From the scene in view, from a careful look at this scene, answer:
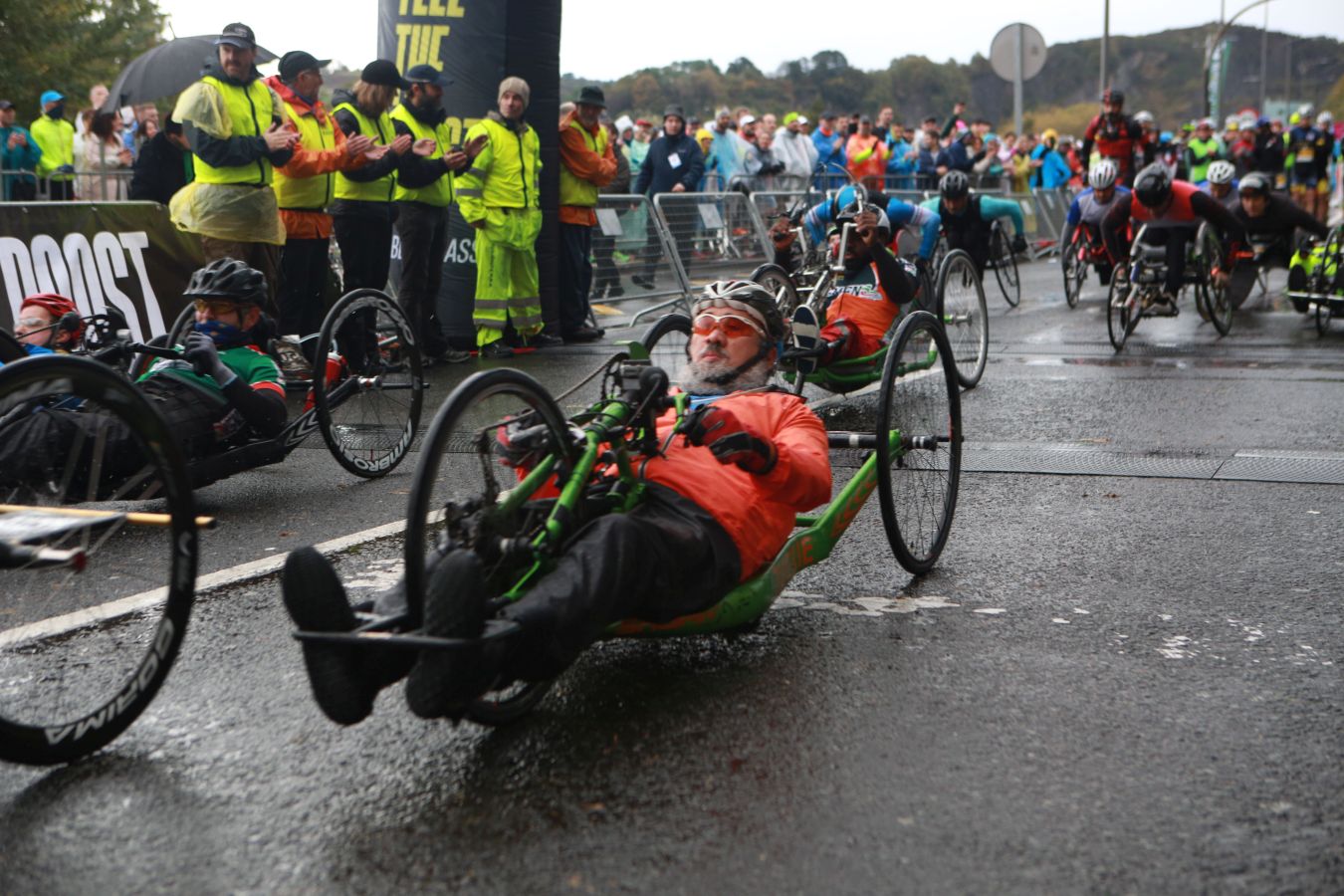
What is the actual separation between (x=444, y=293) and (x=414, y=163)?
1856 millimetres

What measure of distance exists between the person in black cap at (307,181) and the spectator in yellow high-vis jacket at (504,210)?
143 centimetres

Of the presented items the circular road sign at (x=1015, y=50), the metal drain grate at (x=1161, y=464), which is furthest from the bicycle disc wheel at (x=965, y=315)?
the circular road sign at (x=1015, y=50)

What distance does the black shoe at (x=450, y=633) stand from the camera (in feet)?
10.1

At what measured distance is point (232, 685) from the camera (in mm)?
4023

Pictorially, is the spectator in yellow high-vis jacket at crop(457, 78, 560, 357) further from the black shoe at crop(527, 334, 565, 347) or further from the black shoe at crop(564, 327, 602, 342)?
the black shoe at crop(564, 327, 602, 342)

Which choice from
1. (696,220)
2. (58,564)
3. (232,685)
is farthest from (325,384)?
(696,220)

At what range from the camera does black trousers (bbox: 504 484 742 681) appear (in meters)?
3.30

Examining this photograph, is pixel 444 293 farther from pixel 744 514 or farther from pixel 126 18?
pixel 126 18

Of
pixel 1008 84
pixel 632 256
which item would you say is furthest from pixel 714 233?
pixel 1008 84

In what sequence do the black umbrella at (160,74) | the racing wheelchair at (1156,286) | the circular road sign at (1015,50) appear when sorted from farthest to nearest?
the circular road sign at (1015,50)
the black umbrella at (160,74)
the racing wheelchair at (1156,286)

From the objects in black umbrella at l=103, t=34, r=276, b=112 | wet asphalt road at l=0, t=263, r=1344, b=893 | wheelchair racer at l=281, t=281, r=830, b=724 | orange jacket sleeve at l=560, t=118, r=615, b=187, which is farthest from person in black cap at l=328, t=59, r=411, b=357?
black umbrella at l=103, t=34, r=276, b=112

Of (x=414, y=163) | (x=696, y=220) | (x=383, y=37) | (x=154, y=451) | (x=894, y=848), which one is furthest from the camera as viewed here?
Answer: (x=696, y=220)

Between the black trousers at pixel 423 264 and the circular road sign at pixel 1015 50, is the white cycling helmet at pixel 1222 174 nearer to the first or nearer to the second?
the circular road sign at pixel 1015 50

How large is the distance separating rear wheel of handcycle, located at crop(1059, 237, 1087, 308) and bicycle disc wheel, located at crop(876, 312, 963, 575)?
A: 36.3 feet
